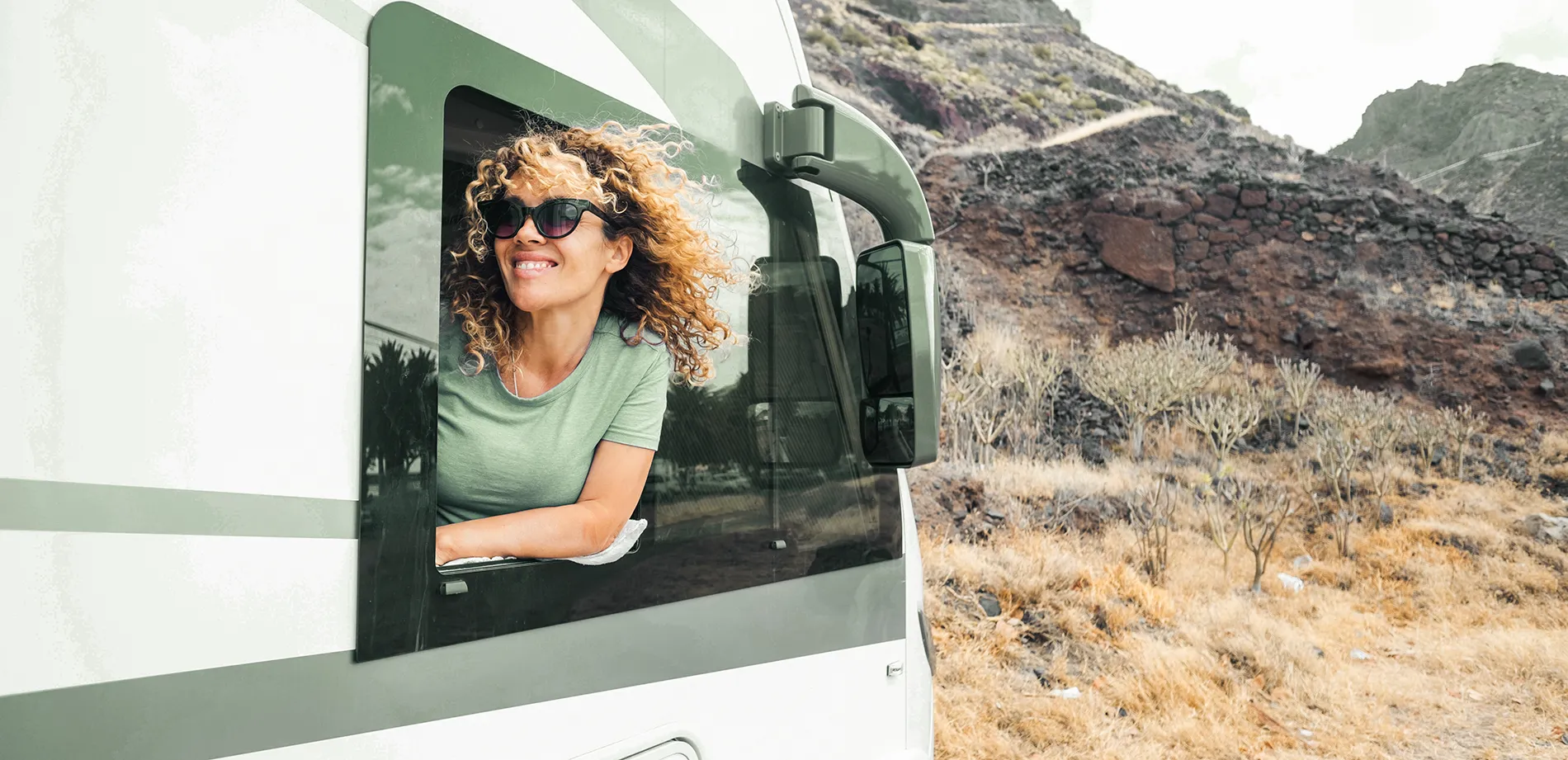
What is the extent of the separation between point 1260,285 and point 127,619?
19035 mm

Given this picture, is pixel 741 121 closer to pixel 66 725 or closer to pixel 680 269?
pixel 680 269

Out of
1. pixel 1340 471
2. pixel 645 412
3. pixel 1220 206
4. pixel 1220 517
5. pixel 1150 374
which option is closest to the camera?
pixel 645 412

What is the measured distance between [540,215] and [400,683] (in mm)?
636

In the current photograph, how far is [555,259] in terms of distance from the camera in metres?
1.23

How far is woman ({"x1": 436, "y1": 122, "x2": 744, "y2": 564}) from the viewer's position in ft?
3.61

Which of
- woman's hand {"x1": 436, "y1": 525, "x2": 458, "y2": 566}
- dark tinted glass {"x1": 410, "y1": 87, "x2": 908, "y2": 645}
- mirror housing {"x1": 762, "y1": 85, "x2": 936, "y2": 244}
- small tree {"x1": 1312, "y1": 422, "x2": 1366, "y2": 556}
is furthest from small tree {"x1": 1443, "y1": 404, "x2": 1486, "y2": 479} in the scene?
woman's hand {"x1": 436, "y1": 525, "x2": 458, "y2": 566}

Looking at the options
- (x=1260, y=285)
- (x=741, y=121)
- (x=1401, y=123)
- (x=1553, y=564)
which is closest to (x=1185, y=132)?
(x=1260, y=285)

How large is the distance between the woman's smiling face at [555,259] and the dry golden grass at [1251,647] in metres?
4.10

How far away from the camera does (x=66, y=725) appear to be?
0.72m

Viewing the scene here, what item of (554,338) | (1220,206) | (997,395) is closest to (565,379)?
(554,338)

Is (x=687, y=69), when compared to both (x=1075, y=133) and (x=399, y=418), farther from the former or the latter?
(x=1075, y=133)

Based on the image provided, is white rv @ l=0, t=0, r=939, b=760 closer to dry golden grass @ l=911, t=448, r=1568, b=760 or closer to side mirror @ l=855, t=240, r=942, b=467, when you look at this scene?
side mirror @ l=855, t=240, r=942, b=467

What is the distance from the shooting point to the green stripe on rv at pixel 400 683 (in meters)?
0.74

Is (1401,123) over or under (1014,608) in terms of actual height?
over
